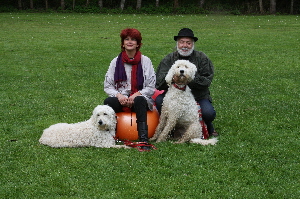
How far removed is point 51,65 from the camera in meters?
13.8

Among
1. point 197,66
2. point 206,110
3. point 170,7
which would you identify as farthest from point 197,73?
point 170,7

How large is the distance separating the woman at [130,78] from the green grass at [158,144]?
31.9 inches

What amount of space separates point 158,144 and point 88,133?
101 cm

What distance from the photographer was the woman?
6535 mm

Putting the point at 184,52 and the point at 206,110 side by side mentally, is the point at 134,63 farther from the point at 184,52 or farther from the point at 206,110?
the point at 206,110

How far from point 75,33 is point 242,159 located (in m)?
17.5

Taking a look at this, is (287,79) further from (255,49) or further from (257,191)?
(257,191)

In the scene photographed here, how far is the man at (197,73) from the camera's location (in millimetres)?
6570

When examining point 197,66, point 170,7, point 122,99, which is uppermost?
point 170,7

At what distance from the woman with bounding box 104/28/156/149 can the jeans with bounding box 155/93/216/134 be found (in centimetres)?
19

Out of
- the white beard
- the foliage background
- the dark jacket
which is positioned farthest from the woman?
the foliage background

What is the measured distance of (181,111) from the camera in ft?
21.2

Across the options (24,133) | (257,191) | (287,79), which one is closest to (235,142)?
(257,191)

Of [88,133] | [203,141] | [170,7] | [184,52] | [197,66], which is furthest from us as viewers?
[170,7]
